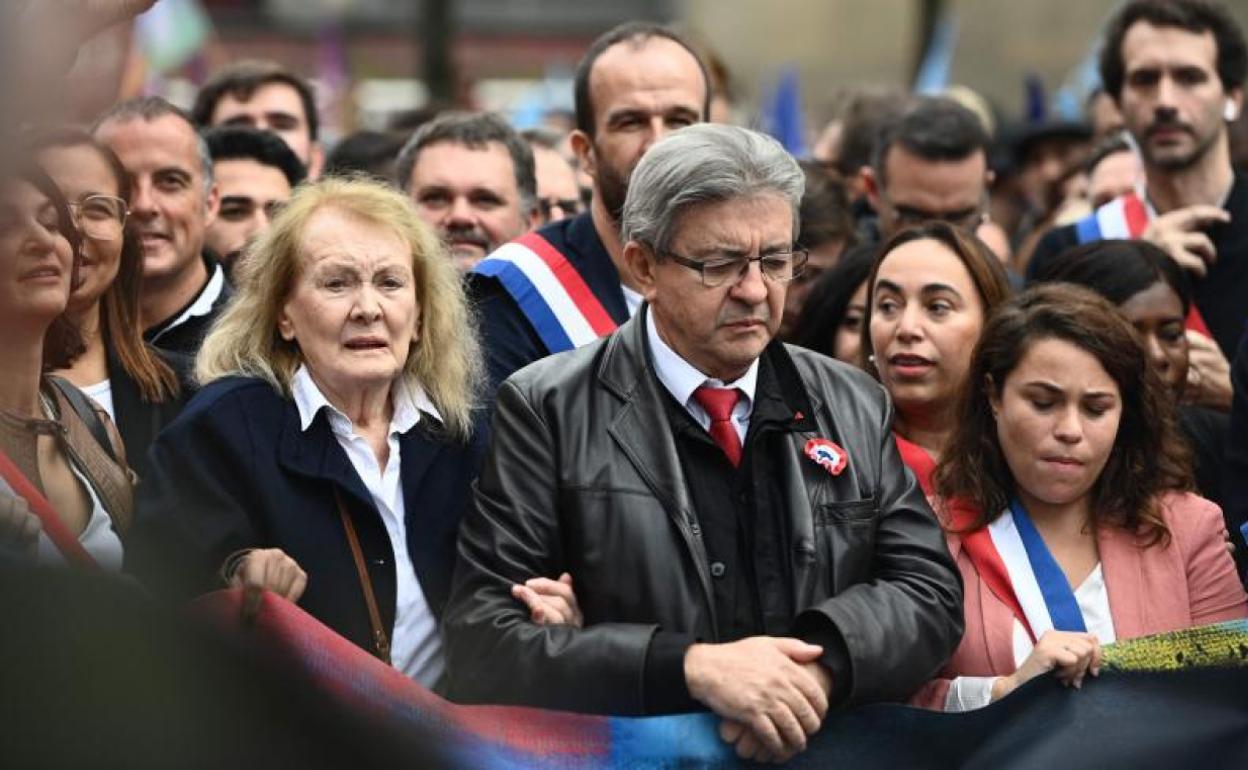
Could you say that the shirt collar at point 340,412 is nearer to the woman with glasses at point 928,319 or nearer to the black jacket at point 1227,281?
the woman with glasses at point 928,319

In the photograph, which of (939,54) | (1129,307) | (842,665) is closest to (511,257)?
(1129,307)

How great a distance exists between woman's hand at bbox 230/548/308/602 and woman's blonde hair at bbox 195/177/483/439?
1.50ft

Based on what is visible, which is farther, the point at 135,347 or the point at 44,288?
the point at 135,347

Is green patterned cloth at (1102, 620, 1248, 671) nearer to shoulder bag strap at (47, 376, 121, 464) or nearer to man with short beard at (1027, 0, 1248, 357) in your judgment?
shoulder bag strap at (47, 376, 121, 464)

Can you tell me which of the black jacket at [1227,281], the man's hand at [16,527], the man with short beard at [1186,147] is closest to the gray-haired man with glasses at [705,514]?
the man's hand at [16,527]

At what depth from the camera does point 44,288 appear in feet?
10.6

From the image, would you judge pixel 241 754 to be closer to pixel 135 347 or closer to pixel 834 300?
pixel 135 347

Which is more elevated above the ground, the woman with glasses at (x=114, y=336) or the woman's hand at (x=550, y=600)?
the woman with glasses at (x=114, y=336)

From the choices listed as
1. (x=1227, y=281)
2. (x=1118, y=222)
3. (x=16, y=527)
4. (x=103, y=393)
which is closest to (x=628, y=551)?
(x=103, y=393)

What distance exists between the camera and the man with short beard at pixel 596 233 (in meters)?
4.64

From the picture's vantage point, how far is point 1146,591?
374 centimetres

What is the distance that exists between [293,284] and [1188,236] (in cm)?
302

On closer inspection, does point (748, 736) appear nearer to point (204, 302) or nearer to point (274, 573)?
point (274, 573)

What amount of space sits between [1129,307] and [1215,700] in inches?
73.5
